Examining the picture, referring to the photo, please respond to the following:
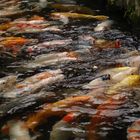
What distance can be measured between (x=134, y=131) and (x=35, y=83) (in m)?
2.09

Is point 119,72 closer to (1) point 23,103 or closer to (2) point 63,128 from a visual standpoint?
(1) point 23,103

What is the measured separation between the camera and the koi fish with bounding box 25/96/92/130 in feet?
18.6

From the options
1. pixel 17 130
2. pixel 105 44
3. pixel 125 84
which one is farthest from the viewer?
pixel 105 44

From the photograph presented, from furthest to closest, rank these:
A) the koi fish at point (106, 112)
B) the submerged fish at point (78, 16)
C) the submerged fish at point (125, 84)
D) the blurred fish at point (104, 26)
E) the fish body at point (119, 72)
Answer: the submerged fish at point (78, 16) < the blurred fish at point (104, 26) < the fish body at point (119, 72) < the submerged fish at point (125, 84) < the koi fish at point (106, 112)

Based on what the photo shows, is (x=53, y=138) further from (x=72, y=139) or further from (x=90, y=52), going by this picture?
(x=90, y=52)

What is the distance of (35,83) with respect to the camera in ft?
22.2

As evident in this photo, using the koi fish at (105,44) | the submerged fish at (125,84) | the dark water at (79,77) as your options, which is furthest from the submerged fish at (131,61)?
the koi fish at (105,44)

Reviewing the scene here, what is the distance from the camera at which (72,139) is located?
5203 millimetres

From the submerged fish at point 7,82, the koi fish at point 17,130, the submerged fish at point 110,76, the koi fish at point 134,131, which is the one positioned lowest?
the koi fish at point 134,131

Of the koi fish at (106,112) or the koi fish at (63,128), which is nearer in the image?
the koi fish at (63,128)

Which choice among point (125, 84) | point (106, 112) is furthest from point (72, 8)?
point (106, 112)

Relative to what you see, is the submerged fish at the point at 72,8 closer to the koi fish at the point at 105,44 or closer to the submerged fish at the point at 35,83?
the koi fish at the point at 105,44

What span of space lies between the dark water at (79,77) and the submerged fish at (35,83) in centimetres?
11

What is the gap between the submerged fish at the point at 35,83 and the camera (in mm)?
6484
